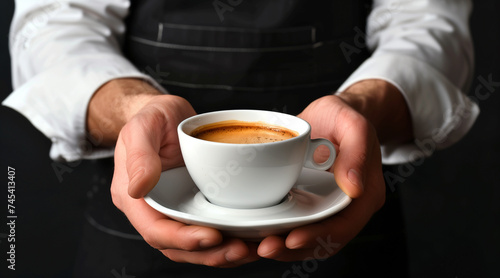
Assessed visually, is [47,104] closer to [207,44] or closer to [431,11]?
[207,44]

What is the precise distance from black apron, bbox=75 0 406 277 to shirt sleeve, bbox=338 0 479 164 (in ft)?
0.40

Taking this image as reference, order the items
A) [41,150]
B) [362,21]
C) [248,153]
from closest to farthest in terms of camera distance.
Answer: [248,153], [362,21], [41,150]

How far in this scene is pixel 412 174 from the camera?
2.17 meters

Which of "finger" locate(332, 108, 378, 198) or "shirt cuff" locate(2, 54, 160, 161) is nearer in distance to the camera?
"finger" locate(332, 108, 378, 198)

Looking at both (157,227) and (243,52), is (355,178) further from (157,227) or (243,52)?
(243,52)

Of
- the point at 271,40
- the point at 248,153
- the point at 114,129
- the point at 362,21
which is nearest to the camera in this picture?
the point at 248,153

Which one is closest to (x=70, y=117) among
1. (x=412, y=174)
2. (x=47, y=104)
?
(x=47, y=104)

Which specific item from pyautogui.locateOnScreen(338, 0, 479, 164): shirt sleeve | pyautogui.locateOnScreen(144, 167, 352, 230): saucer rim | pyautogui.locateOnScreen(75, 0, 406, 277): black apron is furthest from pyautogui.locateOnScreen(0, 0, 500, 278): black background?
pyautogui.locateOnScreen(144, 167, 352, 230): saucer rim

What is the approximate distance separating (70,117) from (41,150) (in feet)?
2.20

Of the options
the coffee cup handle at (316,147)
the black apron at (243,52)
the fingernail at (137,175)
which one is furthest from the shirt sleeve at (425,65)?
the fingernail at (137,175)

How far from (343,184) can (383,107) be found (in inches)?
19.9

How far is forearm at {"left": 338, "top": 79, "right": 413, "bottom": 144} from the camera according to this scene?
115 centimetres

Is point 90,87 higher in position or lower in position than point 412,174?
higher

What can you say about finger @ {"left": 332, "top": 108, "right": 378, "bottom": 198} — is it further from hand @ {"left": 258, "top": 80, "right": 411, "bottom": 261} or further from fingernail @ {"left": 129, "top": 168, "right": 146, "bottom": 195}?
fingernail @ {"left": 129, "top": 168, "right": 146, "bottom": 195}
